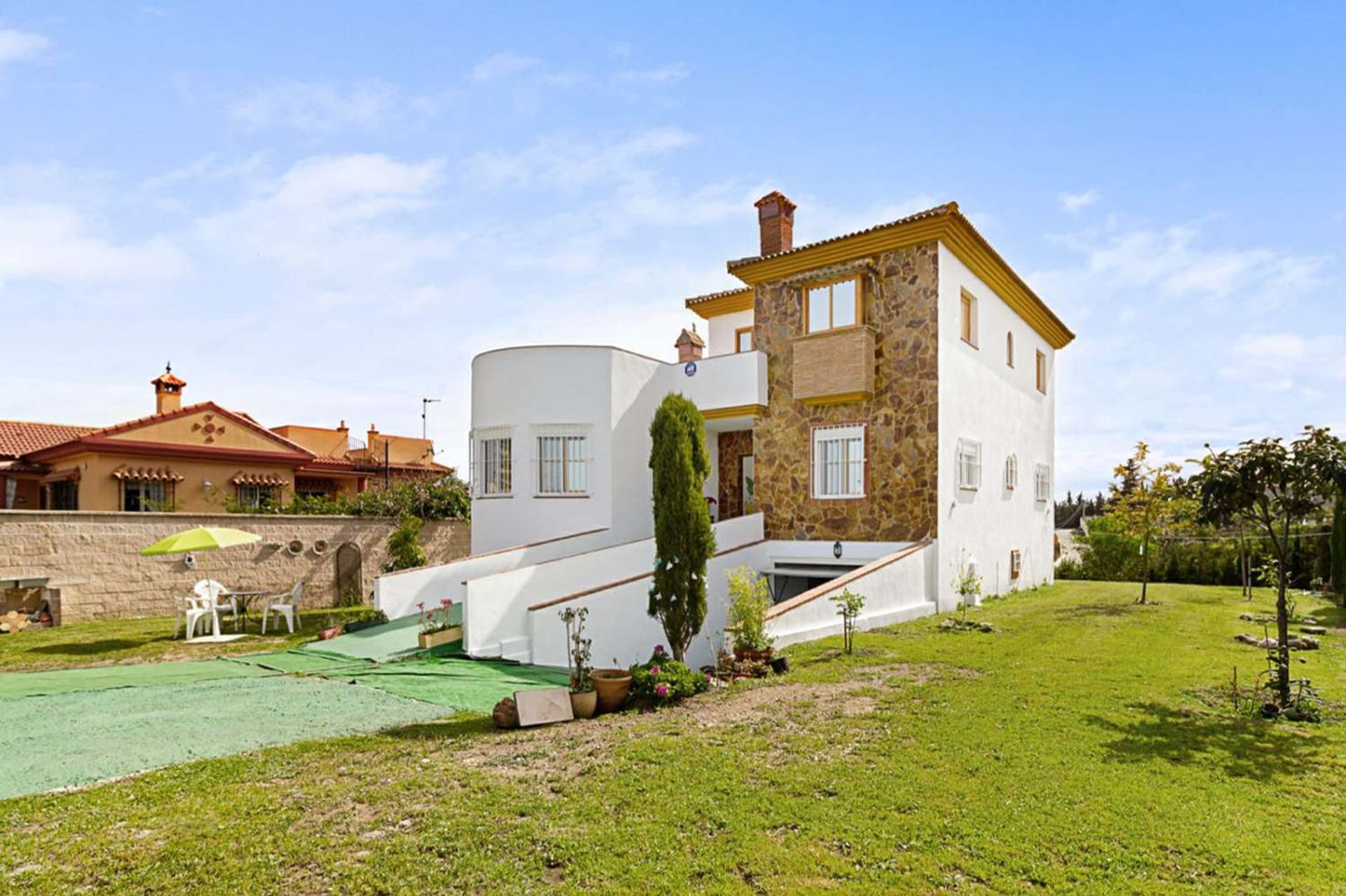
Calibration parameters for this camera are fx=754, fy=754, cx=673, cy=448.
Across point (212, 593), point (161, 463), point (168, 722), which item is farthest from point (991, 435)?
point (161, 463)

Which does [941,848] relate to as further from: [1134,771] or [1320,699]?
[1320,699]

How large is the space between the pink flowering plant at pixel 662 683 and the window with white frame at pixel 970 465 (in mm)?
9646

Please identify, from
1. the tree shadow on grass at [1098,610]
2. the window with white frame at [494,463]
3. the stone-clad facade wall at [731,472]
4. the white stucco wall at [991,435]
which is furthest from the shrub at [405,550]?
the tree shadow on grass at [1098,610]

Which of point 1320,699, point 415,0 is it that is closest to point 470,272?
point 415,0

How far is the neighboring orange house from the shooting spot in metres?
22.9

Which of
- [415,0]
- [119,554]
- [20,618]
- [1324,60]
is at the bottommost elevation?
[20,618]

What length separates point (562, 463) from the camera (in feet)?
59.4

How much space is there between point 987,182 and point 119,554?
63.1 feet

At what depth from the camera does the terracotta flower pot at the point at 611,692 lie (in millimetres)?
8156

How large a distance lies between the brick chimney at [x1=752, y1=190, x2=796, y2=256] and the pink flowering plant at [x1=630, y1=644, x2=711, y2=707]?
12.8 meters

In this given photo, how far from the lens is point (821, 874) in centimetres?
422

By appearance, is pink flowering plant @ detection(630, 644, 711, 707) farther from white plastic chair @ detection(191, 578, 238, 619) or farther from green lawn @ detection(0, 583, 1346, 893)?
white plastic chair @ detection(191, 578, 238, 619)

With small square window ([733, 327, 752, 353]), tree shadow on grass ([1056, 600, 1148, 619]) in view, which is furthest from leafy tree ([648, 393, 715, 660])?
small square window ([733, 327, 752, 353])

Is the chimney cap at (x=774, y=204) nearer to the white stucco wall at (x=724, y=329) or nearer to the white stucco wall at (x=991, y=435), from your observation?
the white stucco wall at (x=724, y=329)
